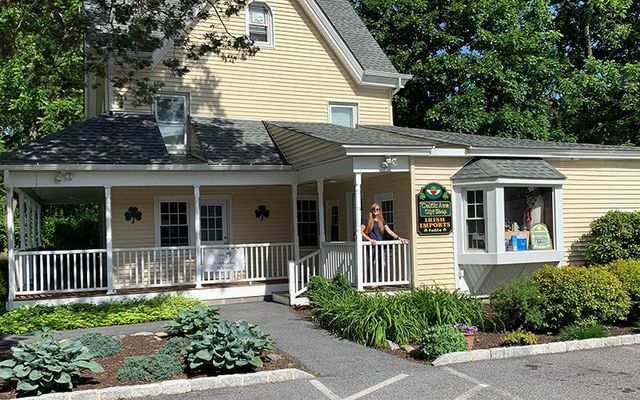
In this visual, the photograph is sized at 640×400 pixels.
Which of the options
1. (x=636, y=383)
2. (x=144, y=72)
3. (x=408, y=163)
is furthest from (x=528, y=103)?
(x=636, y=383)

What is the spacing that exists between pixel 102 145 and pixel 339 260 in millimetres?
6363

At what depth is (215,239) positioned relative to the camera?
1727 centimetres

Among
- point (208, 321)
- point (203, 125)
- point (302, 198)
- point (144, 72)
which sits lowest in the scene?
point (208, 321)

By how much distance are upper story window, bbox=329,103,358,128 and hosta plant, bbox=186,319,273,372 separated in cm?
1203

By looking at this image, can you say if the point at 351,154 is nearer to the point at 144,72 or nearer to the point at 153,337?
the point at 153,337

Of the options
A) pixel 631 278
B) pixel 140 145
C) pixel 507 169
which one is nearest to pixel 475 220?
pixel 507 169

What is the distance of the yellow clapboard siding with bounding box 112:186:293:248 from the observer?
16.1 metres

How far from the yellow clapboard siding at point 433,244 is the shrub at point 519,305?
3039 millimetres

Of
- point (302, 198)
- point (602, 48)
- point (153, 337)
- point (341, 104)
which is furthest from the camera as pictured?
point (602, 48)

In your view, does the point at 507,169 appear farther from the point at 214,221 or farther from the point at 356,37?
the point at 356,37

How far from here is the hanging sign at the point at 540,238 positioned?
47.0 ft

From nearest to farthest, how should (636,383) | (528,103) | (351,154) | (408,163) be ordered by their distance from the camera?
(636,383) → (351,154) → (408,163) → (528,103)

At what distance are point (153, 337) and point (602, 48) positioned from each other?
90.5 feet

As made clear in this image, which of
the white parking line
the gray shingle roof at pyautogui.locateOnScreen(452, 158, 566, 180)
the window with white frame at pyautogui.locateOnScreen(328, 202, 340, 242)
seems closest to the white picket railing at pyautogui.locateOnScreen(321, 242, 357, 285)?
the gray shingle roof at pyautogui.locateOnScreen(452, 158, 566, 180)
